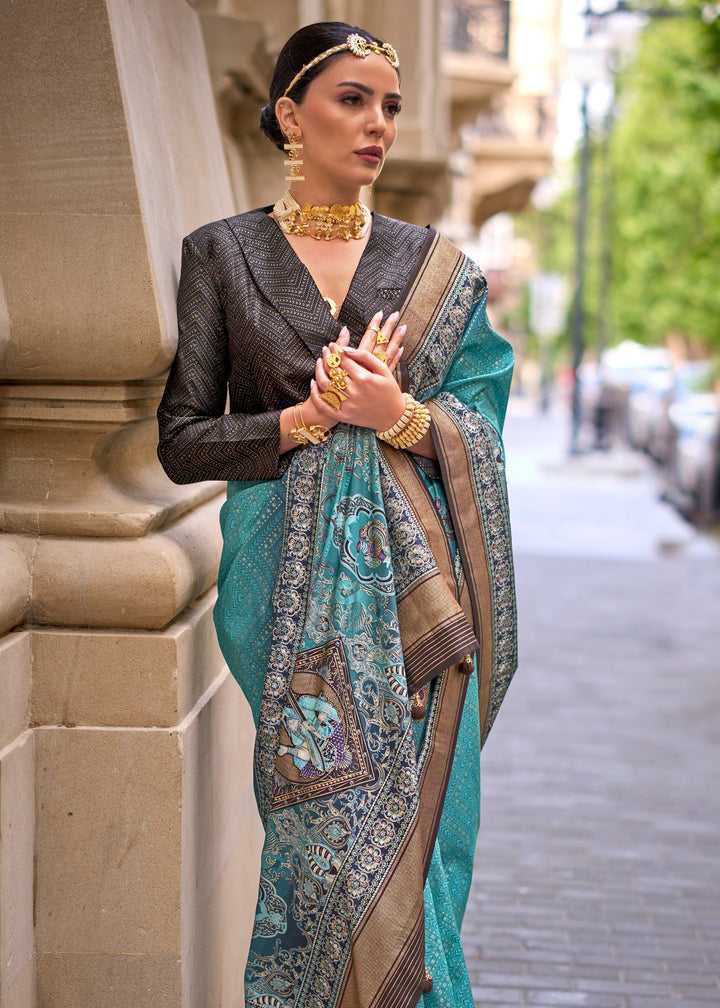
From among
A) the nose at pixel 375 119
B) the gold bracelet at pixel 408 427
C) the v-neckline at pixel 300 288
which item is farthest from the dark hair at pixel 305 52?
the gold bracelet at pixel 408 427

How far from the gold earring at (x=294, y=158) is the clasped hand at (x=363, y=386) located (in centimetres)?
39

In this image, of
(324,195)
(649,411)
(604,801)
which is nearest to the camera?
(324,195)

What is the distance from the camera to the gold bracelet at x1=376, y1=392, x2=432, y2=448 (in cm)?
260

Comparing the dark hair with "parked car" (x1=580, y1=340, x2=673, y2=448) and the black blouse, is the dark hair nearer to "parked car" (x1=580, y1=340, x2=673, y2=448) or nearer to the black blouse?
the black blouse

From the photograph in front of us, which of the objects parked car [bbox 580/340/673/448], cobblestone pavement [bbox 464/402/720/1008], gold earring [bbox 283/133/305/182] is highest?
gold earring [bbox 283/133/305/182]

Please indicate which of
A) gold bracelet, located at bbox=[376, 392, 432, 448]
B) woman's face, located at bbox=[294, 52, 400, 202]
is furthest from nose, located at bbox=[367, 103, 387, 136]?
gold bracelet, located at bbox=[376, 392, 432, 448]

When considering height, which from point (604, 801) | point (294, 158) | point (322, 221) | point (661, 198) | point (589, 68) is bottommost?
point (604, 801)

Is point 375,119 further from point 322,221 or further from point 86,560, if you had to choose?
point 86,560

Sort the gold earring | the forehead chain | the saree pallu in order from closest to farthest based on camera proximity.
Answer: the saree pallu < the forehead chain < the gold earring

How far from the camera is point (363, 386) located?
251cm

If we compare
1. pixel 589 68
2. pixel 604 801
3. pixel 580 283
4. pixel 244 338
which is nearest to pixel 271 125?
pixel 244 338

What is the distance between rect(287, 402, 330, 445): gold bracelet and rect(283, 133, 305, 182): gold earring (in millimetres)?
513

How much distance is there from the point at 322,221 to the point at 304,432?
1.58ft

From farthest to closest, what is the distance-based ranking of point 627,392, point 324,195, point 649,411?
point 627,392 < point 649,411 < point 324,195
